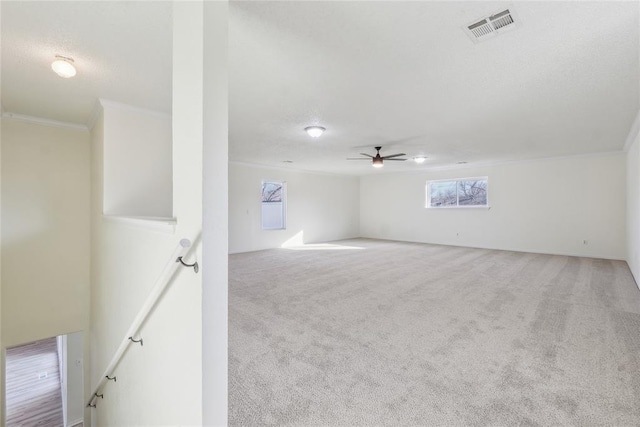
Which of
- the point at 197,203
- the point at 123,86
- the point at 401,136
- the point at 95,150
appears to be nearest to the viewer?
the point at 197,203

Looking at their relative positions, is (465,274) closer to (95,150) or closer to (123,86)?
(123,86)

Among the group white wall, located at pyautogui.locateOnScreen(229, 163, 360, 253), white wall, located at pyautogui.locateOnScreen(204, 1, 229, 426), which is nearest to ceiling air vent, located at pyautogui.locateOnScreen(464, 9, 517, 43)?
white wall, located at pyautogui.locateOnScreen(204, 1, 229, 426)

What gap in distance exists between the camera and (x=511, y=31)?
195 cm

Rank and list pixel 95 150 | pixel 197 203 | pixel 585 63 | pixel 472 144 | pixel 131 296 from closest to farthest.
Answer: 1. pixel 197 203
2. pixel 131 296
3. pixel 585 63
4. pixel 95 150
5. pixel 472 144

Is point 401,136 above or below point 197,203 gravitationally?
above

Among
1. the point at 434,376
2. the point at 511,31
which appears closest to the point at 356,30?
the point at 511,31

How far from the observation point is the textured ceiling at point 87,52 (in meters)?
1.81

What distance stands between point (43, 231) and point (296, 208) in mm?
5670

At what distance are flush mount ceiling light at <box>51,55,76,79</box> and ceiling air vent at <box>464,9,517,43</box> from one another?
10.2 feet

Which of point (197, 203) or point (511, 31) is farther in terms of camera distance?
A: point (511, 31)

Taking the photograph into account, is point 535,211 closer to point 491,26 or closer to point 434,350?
point 434,350

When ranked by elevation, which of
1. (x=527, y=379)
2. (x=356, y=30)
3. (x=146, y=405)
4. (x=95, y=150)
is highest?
(x=356, y=30)

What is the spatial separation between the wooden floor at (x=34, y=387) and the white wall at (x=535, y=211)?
926 cm

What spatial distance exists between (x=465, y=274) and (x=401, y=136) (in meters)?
2.59
